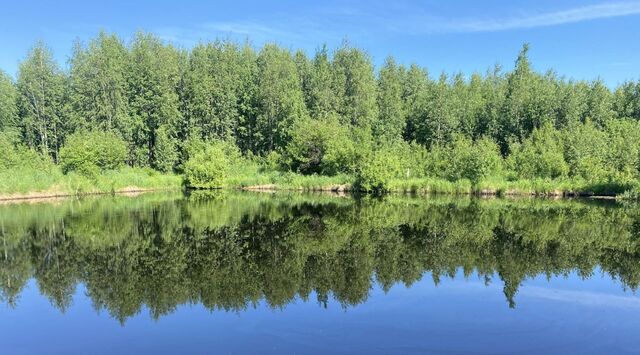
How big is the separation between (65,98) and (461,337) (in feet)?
207

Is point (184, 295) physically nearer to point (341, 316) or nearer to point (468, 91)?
point (341, 316)

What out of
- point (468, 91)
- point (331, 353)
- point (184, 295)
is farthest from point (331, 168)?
point (331, 353)

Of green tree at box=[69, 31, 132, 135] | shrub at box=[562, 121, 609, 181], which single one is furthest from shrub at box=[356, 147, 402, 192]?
green tree at box=[69, 31, 132, 135]

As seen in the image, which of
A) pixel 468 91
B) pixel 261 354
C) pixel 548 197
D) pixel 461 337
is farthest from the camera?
pixel 468 91

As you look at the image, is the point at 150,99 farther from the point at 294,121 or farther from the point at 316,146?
the point at 316,146

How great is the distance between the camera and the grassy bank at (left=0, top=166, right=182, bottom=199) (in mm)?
39031

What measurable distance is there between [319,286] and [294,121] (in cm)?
4735

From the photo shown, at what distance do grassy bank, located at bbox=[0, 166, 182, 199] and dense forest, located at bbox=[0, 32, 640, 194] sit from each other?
4.75 ft

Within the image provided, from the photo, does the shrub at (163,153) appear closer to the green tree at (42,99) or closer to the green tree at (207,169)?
the green tree at (207,169)

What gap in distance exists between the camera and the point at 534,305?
11.8 m

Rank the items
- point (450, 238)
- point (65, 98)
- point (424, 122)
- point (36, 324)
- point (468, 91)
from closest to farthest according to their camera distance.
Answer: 1. point (36, 324)
2. point (450, 238)
3. point (65, 98)
4. point (424, 122)
5. point (468, 91)

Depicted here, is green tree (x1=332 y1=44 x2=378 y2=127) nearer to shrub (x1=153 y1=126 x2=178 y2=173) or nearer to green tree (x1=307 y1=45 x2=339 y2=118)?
green tree (x1=307 y1=45 x2=339 y2=118)

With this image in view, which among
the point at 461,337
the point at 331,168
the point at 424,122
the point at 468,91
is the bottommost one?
the point at 461,337

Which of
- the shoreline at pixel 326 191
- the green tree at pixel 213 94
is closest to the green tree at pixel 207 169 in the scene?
the shoreline at pixel 326 191
